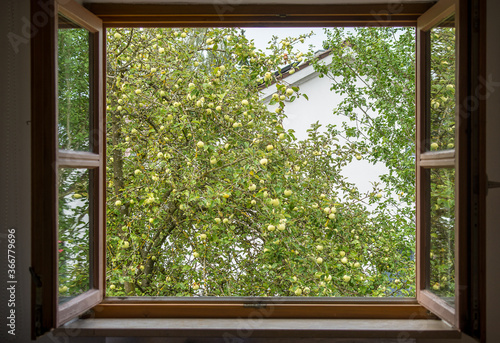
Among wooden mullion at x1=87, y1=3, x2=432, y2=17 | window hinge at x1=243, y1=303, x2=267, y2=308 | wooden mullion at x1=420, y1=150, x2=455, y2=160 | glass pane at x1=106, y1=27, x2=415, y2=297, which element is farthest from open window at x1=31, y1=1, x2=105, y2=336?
wooden mullion at x1=420, y1=150, x2=455, y2=160

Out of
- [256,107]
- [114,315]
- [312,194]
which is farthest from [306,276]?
[114,315]

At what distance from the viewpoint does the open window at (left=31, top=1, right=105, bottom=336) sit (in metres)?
1.22

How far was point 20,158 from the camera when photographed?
4.76 feet

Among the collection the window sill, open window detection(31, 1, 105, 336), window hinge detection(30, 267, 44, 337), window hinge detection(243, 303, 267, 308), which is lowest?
the window sill

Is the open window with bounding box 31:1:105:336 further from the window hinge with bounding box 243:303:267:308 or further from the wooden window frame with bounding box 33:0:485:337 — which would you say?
the window hinge with bounding box 243:303:267:308

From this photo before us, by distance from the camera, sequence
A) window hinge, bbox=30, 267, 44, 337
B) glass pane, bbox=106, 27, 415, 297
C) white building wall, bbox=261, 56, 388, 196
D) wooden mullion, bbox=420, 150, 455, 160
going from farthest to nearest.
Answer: white building wall, bbox=261, 56, 388, 196 < glass pane, bbox=106, 27, 415, 297 < wooden mullion, bbox=420, 150, 455, 160 < window hinge, bbox=30, 267, 44, 337

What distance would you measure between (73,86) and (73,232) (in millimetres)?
523

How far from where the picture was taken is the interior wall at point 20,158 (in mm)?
1429

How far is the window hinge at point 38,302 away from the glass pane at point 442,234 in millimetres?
1329

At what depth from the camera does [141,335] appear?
1409 mm

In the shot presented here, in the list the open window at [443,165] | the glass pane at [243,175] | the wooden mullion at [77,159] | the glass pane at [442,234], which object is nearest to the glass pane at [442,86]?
the open window at [443,165]

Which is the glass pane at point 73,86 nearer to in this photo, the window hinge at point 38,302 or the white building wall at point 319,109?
the window hinge at point 38,302

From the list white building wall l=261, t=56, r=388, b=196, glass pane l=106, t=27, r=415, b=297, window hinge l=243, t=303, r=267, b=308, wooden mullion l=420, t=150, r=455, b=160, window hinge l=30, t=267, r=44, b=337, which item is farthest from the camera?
white building wall l=261, t=56, r=388, b=196

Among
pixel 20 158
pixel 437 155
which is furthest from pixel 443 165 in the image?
pixel 20 158
